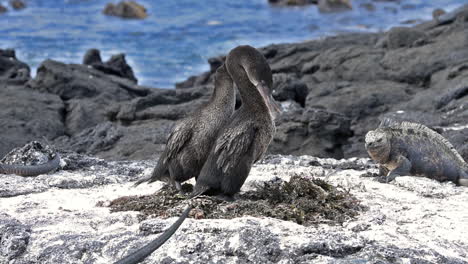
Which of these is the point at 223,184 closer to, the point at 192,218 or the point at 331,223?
the point at 192,218

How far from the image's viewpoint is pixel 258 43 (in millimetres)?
29047

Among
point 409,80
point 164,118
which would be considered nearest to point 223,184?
point 164,118

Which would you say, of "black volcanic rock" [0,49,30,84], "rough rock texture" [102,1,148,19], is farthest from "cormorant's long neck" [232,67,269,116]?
"rough rock texture" [102,1,148,19]

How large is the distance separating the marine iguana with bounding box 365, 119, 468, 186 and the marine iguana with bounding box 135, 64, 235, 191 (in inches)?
90.5

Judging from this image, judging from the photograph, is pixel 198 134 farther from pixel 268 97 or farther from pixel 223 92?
pixel 268 97

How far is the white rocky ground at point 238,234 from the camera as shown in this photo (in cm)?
450

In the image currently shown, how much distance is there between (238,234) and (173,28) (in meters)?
30.4

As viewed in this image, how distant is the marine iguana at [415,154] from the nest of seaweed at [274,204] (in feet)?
6.26

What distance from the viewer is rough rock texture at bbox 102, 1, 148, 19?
37094 millimetres

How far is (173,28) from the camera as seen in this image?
113 feet

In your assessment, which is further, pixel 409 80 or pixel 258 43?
pixel 258 43

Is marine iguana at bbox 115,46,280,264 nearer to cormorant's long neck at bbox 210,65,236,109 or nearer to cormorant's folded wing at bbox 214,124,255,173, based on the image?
cormorant's folded wing at bbox 214,124,255,173

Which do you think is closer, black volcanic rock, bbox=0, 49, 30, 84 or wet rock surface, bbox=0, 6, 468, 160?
wet rock surface, bbox=0, 6, 468, 160

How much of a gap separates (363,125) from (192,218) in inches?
359
